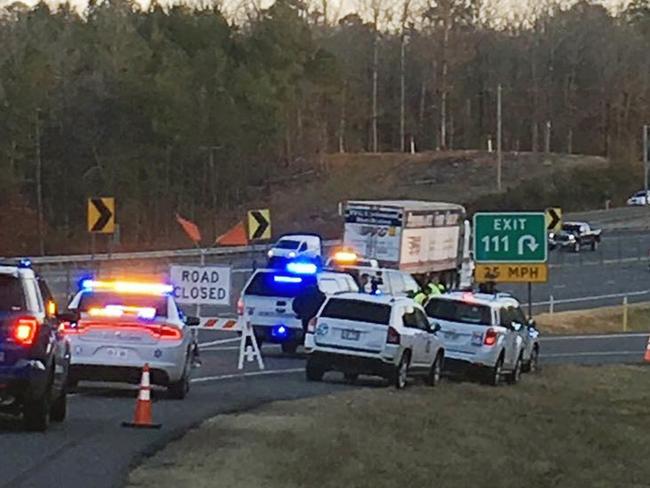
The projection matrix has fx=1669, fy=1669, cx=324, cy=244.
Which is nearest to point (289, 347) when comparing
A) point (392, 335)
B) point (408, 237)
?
point (392, 335)

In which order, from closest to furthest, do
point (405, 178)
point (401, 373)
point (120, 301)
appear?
1. point (120, 301)
2. point (401, 373)
3. point (405, 178)

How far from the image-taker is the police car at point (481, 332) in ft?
96.8

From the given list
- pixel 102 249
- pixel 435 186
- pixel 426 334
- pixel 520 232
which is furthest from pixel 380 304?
pixel 435 186

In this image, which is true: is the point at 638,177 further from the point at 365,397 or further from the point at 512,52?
the point at 365,397

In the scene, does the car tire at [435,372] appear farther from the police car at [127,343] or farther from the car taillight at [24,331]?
the car taillight at [24,331]

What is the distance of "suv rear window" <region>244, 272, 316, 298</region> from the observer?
33.2 meters

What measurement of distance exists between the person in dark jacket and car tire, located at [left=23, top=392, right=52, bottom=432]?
1581cm

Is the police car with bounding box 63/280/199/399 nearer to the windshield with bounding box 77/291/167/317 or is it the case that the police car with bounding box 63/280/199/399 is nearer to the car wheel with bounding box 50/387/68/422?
the windshield with bounding box 77/291/167/317

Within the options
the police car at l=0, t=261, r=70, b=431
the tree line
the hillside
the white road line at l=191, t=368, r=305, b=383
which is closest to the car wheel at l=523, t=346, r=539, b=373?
the white road line at l=191, t=368, r=305, b=383

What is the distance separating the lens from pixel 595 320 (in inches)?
2172

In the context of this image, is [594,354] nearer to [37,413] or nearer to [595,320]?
[595,320]

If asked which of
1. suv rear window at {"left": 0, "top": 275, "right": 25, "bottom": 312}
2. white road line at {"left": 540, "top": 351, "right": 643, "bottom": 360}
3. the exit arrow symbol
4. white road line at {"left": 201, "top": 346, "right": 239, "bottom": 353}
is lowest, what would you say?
white road line at {"left": 540, "top": 351, "right": 643, "bottom": 360}

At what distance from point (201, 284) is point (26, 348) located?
17054 mm

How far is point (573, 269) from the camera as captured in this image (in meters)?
78.4
